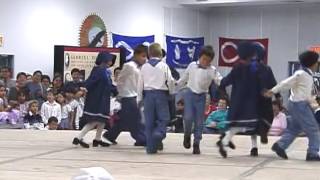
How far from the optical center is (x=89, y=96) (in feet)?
31.6

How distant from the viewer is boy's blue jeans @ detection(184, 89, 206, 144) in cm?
887

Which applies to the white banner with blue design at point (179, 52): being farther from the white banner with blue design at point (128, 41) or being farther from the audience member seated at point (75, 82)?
the audience member seated at point (75, 82)

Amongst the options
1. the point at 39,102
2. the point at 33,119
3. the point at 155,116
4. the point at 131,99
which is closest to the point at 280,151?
the point at 155,116

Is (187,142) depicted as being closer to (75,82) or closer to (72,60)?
(75,82)

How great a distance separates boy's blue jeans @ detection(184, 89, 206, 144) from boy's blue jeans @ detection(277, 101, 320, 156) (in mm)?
1142

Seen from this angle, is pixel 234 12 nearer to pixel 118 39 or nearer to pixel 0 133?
pixel 118 39

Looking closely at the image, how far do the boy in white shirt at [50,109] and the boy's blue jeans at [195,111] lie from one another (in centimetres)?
590

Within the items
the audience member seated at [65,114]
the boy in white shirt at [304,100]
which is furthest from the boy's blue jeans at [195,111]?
the audience member seated at [65,114]

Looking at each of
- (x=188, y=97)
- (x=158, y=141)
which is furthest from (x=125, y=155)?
(x=188, y=97)

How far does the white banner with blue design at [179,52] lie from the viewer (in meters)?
21.6

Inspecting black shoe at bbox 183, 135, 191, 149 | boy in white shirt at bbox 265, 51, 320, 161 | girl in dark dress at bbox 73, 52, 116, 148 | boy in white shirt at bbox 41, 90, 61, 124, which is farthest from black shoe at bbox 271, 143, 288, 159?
boy in white shirt at bbox 41, 90, 61, 124

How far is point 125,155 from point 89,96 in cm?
129

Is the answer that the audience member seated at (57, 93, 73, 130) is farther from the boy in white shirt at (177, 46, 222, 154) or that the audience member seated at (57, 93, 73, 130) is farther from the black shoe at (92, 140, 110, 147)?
the boy in white shirt at (177, 46, 222, 154)

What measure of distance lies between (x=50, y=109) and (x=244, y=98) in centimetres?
668
